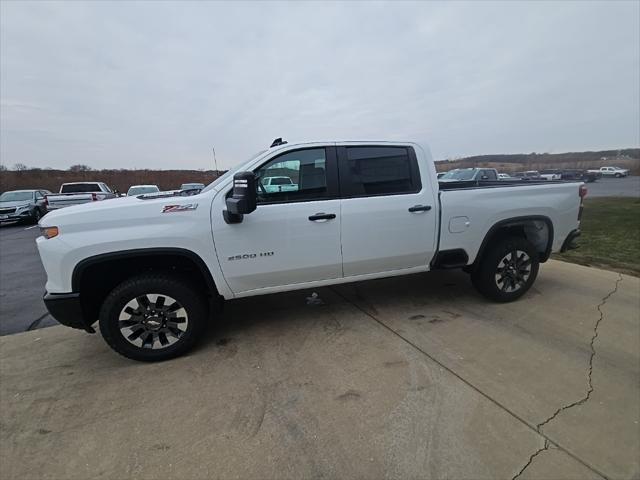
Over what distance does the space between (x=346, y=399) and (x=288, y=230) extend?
1.50m

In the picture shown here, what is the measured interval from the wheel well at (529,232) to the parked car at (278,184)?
7.46ft

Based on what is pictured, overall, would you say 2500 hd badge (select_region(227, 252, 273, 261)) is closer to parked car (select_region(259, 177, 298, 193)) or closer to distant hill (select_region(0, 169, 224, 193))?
parked car (select_region(259, 177, 298, 193))

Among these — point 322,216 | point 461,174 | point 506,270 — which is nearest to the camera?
point 322,216

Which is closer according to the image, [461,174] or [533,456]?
[533,456]

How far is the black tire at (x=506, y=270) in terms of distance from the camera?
3.75 metres

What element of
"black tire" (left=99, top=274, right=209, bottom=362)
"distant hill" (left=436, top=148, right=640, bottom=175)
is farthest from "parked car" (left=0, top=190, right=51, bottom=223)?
"distant hill" (left=436, top=148, right=640, bottom=175)

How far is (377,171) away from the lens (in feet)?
11.0

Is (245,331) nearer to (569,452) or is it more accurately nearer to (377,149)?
(377,149)

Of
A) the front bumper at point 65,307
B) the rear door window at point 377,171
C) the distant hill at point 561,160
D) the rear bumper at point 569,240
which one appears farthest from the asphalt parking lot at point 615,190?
the distant hill at point 561,160

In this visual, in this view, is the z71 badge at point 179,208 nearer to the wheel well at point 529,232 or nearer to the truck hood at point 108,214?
the truck hood at point 108,214

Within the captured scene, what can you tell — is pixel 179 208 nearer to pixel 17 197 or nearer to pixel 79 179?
pixel 17 197

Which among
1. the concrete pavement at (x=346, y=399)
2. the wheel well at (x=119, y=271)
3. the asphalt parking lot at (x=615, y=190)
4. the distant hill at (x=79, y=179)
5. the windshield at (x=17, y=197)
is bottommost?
the asphalt parking lot at (x=615, y=190)

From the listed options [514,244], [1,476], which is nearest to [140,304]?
[1,476]

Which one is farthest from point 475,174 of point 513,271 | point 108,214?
point 108,214
